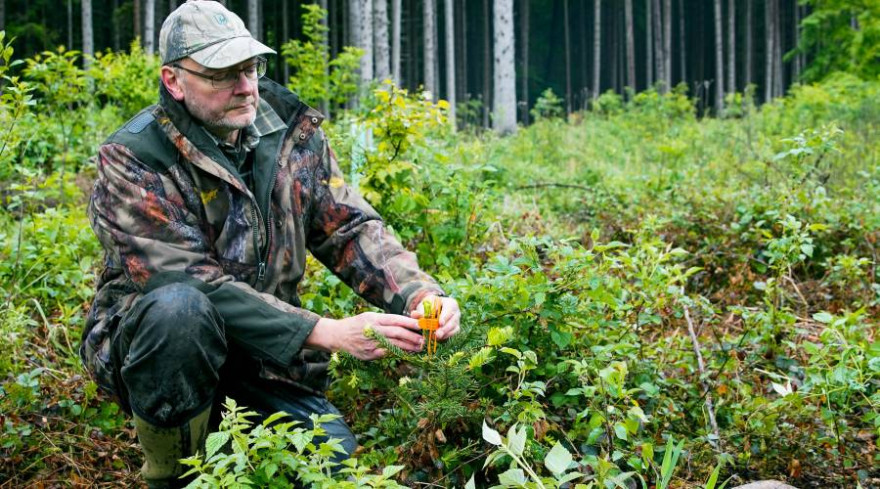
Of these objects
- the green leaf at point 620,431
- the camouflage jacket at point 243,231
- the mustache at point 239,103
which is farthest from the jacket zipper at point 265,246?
the green leaf at point 620,431

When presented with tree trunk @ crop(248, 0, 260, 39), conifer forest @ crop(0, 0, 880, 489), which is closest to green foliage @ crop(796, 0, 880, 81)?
conifer forest @ crop(0, 0, 880, 489)

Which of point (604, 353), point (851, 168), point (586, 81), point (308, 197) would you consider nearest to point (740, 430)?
point (604, 353)

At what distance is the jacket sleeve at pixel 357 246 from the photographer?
127 inches

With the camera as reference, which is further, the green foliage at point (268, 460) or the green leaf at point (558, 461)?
the green foliage at point (268, 460)

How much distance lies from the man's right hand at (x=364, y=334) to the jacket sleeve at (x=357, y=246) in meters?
0.34

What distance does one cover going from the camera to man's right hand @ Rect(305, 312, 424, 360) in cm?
278

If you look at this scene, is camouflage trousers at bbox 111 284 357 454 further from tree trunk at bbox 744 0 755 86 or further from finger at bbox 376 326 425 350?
tree trunk at bbox 744 0 755 86

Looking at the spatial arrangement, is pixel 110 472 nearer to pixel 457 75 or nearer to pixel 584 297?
pixel 584 297

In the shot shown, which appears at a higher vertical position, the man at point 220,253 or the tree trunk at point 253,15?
the tree trunk at point 253,15

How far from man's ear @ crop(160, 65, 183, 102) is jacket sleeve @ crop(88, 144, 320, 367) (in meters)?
0.27

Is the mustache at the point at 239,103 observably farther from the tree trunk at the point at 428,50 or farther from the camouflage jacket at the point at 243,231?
the tree trunk at the point at 428,50

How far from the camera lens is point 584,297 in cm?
354

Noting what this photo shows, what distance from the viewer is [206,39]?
3.03m

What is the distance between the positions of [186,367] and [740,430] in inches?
81.5
